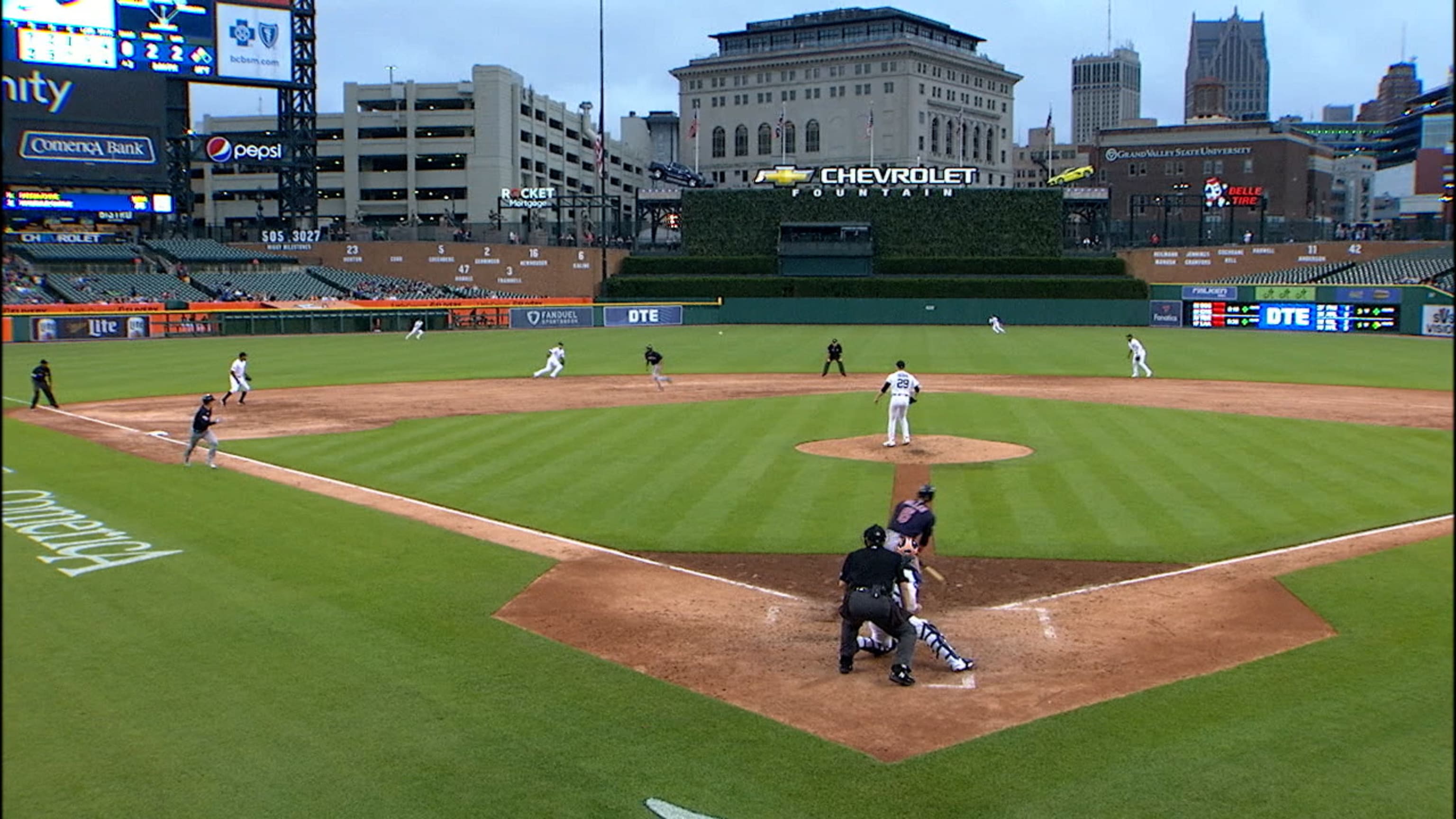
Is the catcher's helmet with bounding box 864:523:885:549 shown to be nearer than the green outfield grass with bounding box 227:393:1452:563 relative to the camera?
Yes

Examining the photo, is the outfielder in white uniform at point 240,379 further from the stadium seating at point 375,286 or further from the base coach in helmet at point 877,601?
the stadium seating at point 375,286

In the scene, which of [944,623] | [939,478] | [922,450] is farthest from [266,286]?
[944,623]

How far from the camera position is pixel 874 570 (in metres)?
11.1

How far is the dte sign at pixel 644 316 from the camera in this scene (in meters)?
82.2

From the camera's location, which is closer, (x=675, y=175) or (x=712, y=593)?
(x=712, y=593)

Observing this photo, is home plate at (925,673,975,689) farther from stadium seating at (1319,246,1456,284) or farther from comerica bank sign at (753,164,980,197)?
comerica bank sign at (753,164,980,197)

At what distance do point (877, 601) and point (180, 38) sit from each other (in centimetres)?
7675

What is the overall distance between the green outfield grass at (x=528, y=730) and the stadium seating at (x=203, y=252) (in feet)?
→ 243

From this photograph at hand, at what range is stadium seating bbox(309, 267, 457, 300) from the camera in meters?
83.1

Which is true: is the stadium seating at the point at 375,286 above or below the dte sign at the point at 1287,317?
above

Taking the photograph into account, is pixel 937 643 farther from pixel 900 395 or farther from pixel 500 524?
pixel 900 395

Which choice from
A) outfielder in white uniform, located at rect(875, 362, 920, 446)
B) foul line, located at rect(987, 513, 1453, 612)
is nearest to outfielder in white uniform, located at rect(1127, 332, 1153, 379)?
outfielder in white uniform, located at rect(875, 362, 920, 446)

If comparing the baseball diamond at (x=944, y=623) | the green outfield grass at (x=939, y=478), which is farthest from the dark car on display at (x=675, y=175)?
the baseball diamond at (x=944, y=623)

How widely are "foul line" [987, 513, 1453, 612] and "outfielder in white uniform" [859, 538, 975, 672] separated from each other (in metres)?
1.80
